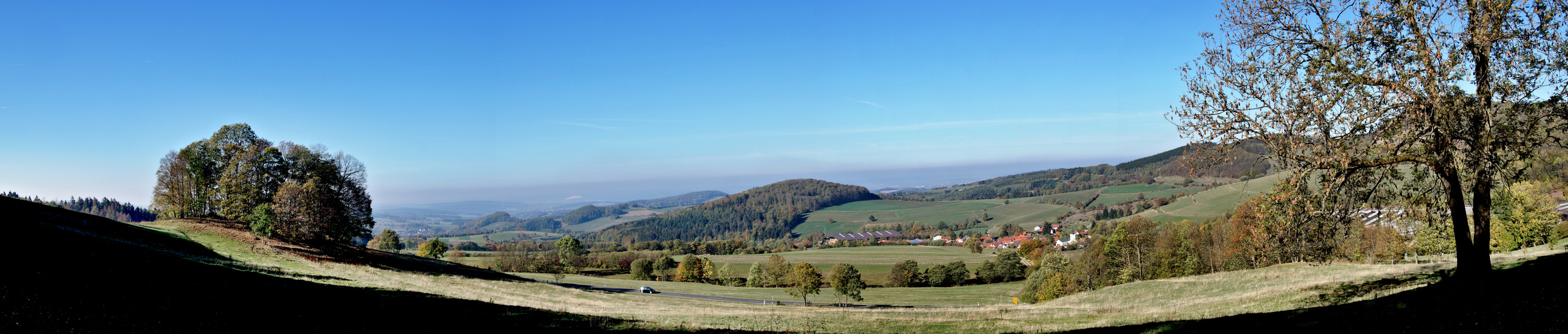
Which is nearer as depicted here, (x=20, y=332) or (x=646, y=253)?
(x=20, y=332)

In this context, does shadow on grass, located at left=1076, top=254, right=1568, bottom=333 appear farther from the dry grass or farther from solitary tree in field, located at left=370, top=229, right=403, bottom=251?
solitary tree in field, located at left=370, top=229, right=403, bottom=251

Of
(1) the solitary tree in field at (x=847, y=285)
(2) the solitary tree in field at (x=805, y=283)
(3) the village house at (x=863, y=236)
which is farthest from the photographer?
(3) the village house at (x=863, y=236)

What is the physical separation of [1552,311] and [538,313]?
1990 cm

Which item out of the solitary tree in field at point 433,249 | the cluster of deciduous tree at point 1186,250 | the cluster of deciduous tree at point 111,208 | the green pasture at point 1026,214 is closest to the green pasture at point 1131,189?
the green pasture at point 1026,214

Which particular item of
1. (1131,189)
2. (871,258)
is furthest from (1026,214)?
(871,258)

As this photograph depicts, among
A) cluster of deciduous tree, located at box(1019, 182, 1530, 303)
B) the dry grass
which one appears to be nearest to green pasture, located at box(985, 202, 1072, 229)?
cluster of deciduous tree, located at box(1019, 182, 1530, 303)

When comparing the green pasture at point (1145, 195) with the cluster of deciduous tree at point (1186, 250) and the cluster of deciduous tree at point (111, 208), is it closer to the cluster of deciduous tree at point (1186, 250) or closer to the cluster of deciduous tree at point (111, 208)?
the cluster of deciduous tree at point (1186, 250)

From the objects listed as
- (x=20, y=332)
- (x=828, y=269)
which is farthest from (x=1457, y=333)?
(x=828, y=269)

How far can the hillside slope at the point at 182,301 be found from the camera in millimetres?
10094

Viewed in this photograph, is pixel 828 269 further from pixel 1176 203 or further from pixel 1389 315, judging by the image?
pixel 1389 315

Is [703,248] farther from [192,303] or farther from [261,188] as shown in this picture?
[192,303]

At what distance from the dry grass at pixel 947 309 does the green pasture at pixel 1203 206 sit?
76.4m

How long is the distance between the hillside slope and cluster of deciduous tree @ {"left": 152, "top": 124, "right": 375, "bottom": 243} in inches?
858

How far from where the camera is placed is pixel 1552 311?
29.3ft
